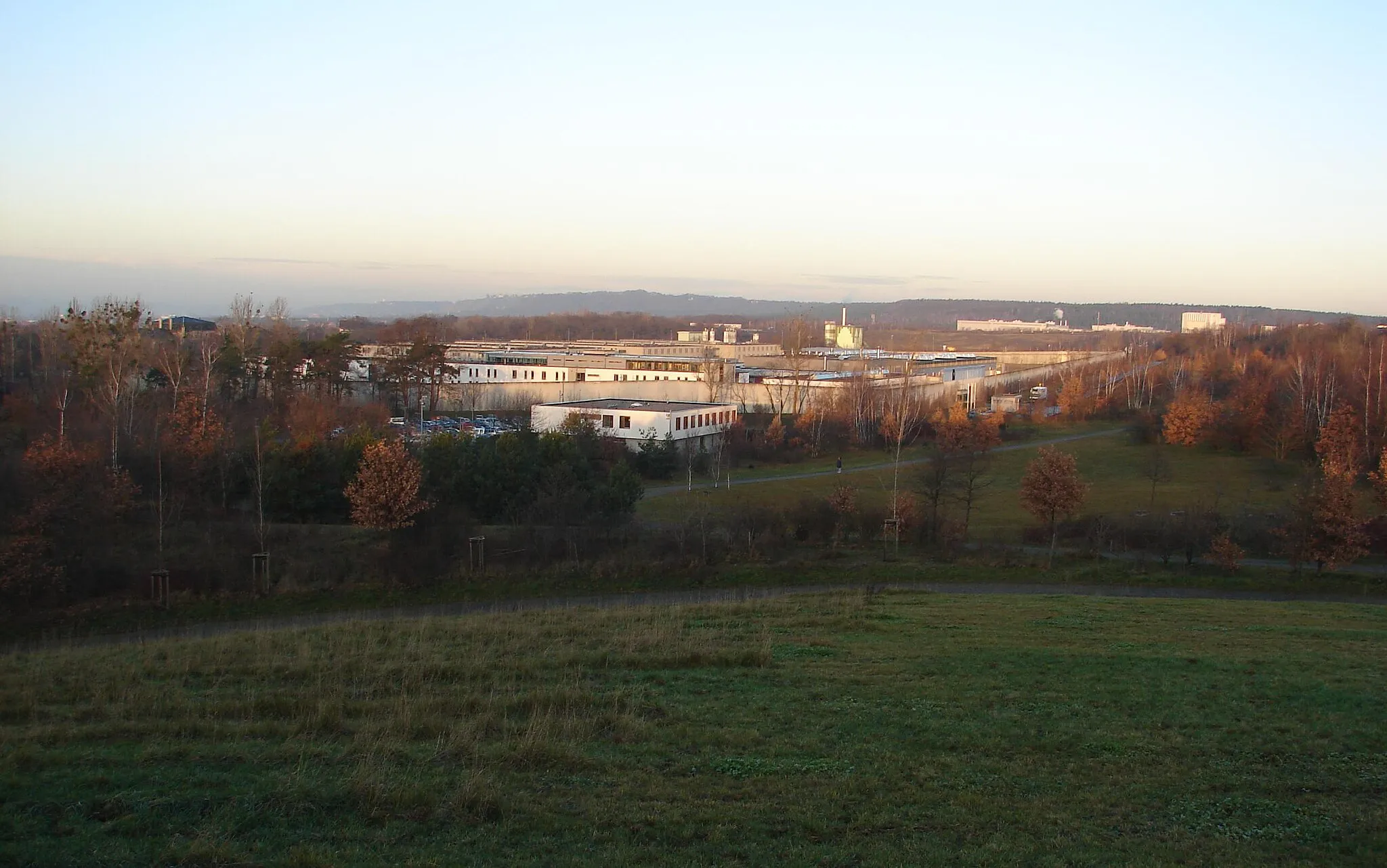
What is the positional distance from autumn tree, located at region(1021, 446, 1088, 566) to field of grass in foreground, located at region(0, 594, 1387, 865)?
11818mm

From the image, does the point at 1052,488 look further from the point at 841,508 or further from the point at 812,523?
the point at 812,523

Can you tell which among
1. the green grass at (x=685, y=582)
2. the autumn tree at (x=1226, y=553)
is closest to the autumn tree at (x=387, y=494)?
the green grass at (x=685, y=582)

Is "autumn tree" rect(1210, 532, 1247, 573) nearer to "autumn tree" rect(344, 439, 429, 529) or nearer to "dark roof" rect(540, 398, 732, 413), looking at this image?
"autumn tree" rect(344, 439, 429, 529)

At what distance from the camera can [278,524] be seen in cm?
2642

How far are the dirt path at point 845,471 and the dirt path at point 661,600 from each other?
16.0 meters

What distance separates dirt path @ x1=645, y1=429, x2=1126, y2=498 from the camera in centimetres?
3791

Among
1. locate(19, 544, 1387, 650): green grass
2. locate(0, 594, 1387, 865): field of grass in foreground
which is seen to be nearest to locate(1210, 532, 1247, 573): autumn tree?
locate(19, 544, 1387, 650): green grass

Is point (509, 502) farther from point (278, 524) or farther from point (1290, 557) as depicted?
point (1290, 557)

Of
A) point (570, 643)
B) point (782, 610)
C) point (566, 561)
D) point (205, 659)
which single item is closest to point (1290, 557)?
point (782, 610)

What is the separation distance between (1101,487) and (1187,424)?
12.5 metres

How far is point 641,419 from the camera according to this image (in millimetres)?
46812

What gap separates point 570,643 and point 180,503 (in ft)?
55.3

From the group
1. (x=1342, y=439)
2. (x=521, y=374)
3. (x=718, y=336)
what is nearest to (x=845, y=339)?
(x=718, y=336)

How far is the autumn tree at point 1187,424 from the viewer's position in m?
48.7
